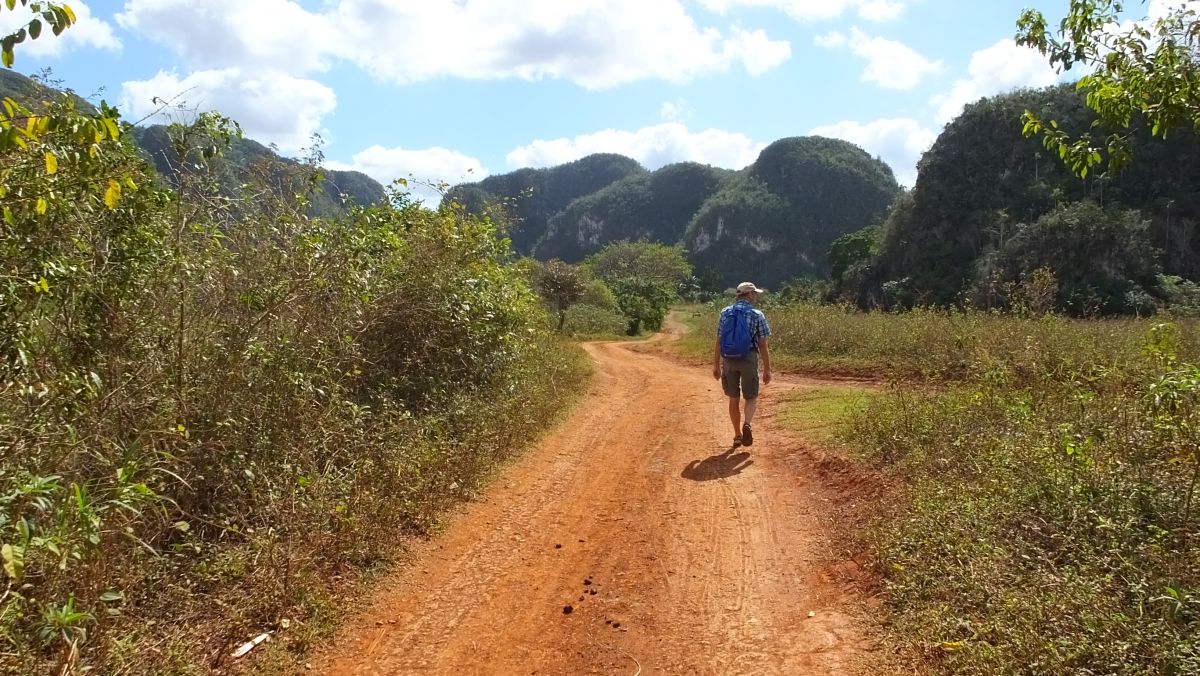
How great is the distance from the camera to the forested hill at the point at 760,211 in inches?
4112

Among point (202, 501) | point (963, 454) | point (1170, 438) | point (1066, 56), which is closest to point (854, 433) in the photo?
point (963, 454)

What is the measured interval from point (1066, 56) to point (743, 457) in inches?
171

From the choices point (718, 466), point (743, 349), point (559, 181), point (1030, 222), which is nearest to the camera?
point (718, 466)

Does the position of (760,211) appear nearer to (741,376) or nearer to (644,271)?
(644,271)

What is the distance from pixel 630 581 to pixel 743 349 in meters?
3.53

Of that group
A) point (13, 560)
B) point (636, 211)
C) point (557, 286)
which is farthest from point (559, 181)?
point (13, 560)

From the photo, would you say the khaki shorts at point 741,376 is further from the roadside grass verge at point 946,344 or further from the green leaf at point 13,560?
the green leaf at point 13,560

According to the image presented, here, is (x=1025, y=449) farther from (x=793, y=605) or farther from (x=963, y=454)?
(x=793, y=605)

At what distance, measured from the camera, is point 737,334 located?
23.8ft

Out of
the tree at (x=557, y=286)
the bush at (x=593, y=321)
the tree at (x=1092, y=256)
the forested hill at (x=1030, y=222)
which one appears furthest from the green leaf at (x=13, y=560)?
the tree at (x=1092, y=256)

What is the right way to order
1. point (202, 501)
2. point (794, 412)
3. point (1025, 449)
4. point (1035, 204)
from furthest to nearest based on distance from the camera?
point (1035, 204) → point (794, 412) → point (1025, 449) → point (202, 501)

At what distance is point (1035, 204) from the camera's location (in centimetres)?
3603

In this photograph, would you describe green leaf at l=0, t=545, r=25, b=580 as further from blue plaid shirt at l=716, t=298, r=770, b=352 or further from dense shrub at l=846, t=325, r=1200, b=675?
blue plaid shirt at l=716, t=298, r=770, b=352

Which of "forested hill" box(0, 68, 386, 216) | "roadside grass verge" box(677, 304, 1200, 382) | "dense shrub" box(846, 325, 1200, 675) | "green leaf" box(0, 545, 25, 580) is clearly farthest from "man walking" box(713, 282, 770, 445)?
"green leaf" box(0, 545, 25, 580)
